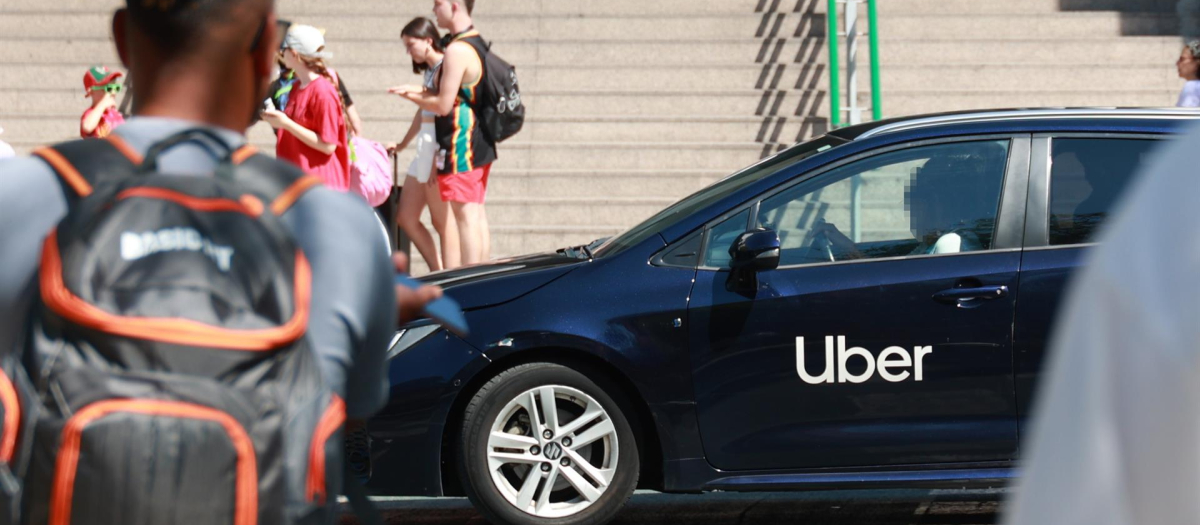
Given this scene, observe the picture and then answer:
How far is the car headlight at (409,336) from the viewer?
5.53 metres

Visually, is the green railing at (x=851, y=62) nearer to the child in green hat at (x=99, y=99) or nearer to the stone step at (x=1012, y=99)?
the stone step at (x=1012, y=99)

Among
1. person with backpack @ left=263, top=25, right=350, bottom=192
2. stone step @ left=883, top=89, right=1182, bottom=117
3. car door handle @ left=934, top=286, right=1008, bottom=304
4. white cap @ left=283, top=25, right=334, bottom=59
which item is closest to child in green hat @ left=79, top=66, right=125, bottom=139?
person with backpack @ left=263, top=25, right=350, bottom=192

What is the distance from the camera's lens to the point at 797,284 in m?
5.37

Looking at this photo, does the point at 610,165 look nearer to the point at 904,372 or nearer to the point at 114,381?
the point at 904,372

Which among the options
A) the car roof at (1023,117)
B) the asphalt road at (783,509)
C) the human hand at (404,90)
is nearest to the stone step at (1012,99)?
the human hand at (404,90)

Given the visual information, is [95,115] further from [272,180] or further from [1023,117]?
[272,180]

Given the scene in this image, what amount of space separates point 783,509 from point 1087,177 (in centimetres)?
194

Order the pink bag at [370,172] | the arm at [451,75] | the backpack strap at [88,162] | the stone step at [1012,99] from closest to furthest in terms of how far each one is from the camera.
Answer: the backpack strap at [88,162] → the arm at [451,75] → the pink bag at [370,172] → the stone step at [1012,99]

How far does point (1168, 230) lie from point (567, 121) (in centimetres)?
1179

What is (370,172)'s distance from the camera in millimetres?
9391

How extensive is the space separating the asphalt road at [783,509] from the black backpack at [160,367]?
4.69 metres

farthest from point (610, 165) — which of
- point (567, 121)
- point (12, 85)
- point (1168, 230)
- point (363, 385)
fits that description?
point (1168, 230)

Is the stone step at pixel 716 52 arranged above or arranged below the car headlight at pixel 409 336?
above

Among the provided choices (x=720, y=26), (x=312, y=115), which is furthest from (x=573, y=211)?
(x=312, y=115)
